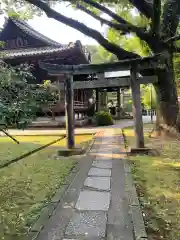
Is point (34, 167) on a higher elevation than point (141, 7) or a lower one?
lower

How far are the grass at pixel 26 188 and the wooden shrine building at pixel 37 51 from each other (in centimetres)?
1232

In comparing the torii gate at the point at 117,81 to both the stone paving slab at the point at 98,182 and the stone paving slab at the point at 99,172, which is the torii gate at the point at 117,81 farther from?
the stone paving slab at the point at 98,182

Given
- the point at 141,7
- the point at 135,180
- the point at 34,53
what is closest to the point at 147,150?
the point at 135,180

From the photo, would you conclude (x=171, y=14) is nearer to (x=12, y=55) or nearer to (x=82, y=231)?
(x=82, y=231)

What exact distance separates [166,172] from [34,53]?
1555 cm

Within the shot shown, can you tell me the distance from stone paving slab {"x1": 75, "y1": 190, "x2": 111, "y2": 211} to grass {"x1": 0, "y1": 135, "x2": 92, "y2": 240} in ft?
1.82

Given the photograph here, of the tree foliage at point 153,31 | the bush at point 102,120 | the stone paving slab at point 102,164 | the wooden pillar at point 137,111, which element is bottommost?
the stone paving slab at point 102,164

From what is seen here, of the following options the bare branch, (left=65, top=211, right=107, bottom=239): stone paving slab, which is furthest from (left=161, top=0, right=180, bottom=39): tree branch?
(left=65, top=211, right=107, bottom=239): stone paving slab

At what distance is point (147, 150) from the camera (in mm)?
8492

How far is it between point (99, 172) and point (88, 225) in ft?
9.55

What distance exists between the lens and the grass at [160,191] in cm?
355

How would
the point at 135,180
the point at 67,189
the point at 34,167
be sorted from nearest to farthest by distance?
the point at 67,189
the point at 135,180
the point at 34,167

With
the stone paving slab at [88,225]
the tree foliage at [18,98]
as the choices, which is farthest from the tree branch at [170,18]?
the stone paving slab at [88,225]

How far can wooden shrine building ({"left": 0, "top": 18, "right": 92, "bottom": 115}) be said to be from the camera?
19547 millimetres
